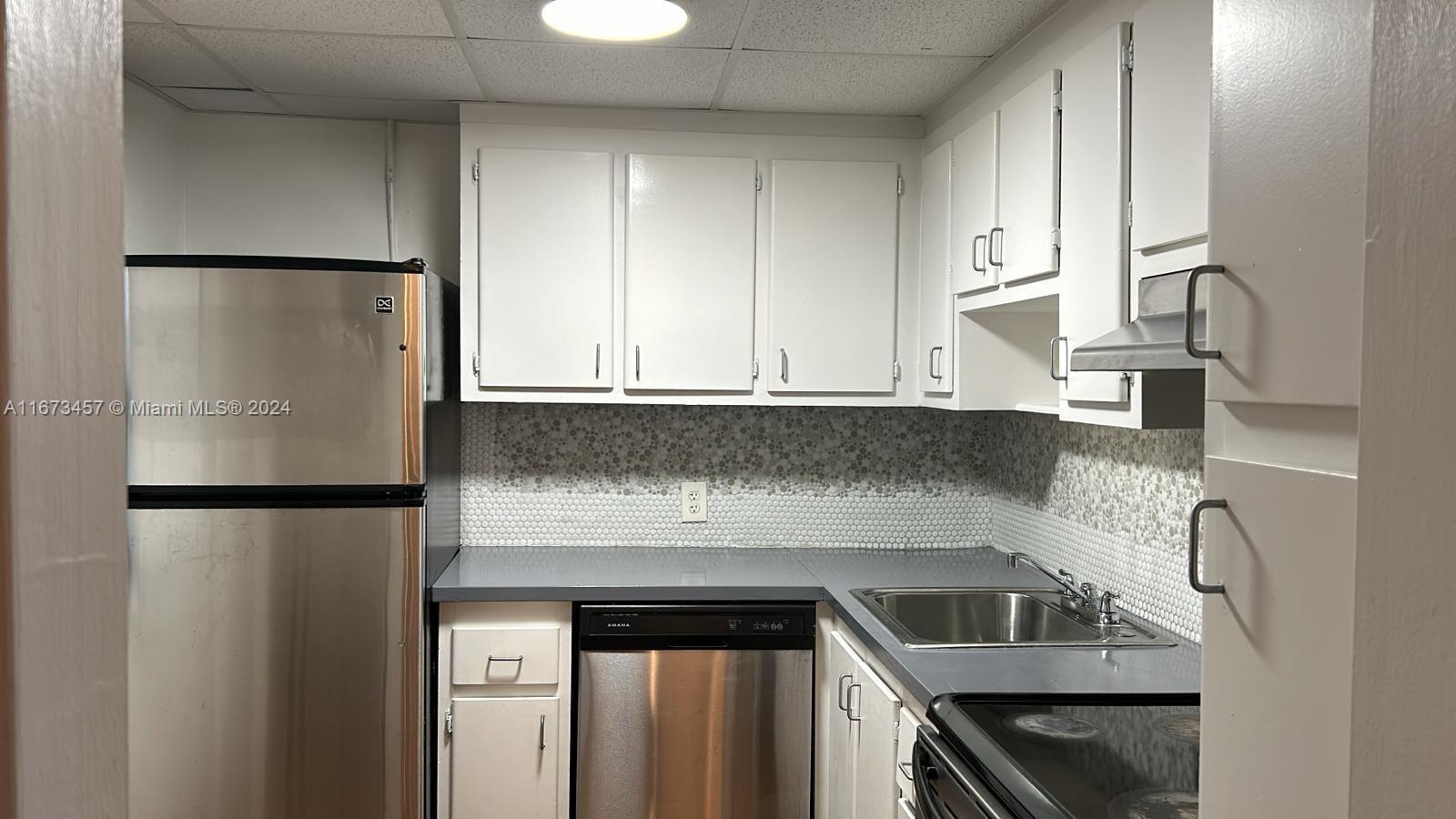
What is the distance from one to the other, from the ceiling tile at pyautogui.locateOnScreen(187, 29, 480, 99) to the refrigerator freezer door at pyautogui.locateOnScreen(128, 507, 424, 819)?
1108 millimetres

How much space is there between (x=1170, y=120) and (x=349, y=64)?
6.34 ft

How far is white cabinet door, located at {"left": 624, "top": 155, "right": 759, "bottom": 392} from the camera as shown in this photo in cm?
291

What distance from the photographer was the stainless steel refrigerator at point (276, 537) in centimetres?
241

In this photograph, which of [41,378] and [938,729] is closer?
[41,378]

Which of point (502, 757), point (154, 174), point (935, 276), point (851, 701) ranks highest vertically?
point (154, 174)

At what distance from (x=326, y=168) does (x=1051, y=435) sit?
232 cm

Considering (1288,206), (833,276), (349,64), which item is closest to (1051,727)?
(1288,206)

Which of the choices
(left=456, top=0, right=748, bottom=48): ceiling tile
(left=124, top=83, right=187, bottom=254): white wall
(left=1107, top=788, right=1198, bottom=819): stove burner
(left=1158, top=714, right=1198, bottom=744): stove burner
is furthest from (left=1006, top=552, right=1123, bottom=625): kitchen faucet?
(left=124, top=83, right=187, bottom=254): white wall

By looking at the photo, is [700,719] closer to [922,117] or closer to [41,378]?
[922,117]

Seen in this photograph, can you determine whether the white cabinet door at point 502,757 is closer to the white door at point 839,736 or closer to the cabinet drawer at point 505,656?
the cabinet drawer at point 505,656

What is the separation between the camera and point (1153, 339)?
4.72ft

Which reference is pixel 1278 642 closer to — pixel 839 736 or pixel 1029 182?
pixel 1029 182

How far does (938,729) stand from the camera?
1735 mm

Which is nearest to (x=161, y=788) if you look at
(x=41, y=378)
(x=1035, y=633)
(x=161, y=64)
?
(x=161, y=64)
